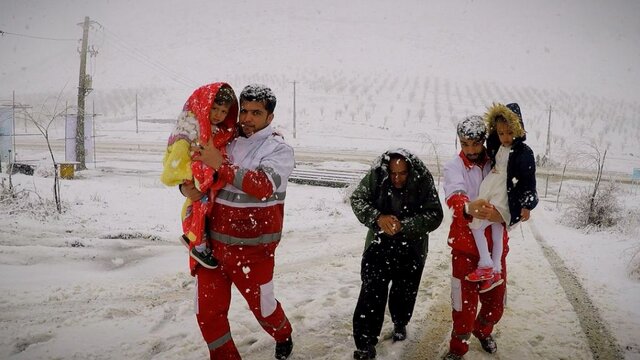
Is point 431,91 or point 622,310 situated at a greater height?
point 431,91

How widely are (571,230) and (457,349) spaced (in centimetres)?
590

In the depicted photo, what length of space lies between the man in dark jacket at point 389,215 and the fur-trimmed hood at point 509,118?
0.64 meters

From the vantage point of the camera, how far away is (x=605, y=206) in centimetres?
761

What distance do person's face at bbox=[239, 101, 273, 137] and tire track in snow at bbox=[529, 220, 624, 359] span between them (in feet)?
10.4

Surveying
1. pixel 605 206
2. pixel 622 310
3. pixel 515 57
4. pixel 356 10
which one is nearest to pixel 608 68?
pixel 515 57

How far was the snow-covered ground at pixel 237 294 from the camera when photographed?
3.15m

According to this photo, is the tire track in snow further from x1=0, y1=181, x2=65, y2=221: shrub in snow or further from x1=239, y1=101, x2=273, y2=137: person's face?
x1=0, y1=181, x2=65, y2=221: shrub in snow

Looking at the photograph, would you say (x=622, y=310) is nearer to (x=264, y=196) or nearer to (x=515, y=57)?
(x=264, y=196)

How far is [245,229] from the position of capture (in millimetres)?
2430

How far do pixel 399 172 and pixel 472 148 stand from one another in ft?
1.89

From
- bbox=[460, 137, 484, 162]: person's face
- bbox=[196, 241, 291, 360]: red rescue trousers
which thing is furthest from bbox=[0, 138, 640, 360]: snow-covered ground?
bbox=[460, 137, 484, 162]: person's face

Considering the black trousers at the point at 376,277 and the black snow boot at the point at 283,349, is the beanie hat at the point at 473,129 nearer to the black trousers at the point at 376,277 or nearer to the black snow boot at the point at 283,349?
the black trousers at the point at 376,277

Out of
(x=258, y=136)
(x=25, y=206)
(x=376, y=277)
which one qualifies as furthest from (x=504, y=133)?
(x=25, y=206)

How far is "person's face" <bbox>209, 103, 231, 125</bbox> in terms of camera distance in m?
2.40
